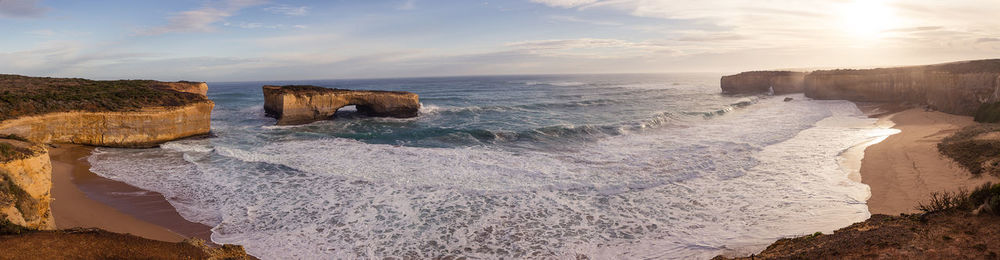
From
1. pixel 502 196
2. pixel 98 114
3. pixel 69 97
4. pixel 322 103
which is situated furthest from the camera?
pixel 322 103

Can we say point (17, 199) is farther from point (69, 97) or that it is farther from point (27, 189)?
point (69, 97)

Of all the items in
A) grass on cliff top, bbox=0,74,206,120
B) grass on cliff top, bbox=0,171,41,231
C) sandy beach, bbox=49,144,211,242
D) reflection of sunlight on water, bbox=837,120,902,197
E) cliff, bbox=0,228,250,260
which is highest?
grass on cliff top, bbox=0,74,206,120

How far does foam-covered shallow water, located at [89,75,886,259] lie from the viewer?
7.78m

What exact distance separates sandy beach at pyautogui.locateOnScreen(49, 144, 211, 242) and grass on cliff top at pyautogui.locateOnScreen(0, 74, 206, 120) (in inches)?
194

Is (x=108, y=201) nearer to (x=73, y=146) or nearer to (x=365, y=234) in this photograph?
(x=365, y=234)

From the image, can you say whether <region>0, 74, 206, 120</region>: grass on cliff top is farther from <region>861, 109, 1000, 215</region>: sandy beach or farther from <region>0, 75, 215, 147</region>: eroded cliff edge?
<region>861, 109, 1000, 215</region>: sandy beach

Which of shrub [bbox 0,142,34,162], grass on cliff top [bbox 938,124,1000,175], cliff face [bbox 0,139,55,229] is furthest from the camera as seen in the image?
grass on cliff top [bbox 938,124,1000,175]

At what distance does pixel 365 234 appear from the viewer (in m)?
8.09

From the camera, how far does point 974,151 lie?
37.7 feet

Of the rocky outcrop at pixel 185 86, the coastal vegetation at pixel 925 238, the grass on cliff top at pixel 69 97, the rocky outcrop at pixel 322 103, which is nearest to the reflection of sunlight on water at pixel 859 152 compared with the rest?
the coastal vegetation at pixel 925 238

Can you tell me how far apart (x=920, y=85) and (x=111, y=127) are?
44.9 meters

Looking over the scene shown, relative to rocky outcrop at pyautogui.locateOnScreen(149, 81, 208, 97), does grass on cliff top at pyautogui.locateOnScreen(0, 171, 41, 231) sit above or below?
below

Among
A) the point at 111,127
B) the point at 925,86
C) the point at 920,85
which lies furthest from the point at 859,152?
the point at 111,127

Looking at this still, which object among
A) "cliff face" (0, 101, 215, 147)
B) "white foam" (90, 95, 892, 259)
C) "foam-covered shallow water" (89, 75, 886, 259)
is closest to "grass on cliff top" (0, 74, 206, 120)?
"cliff face" (0, 101, 215, 147)
